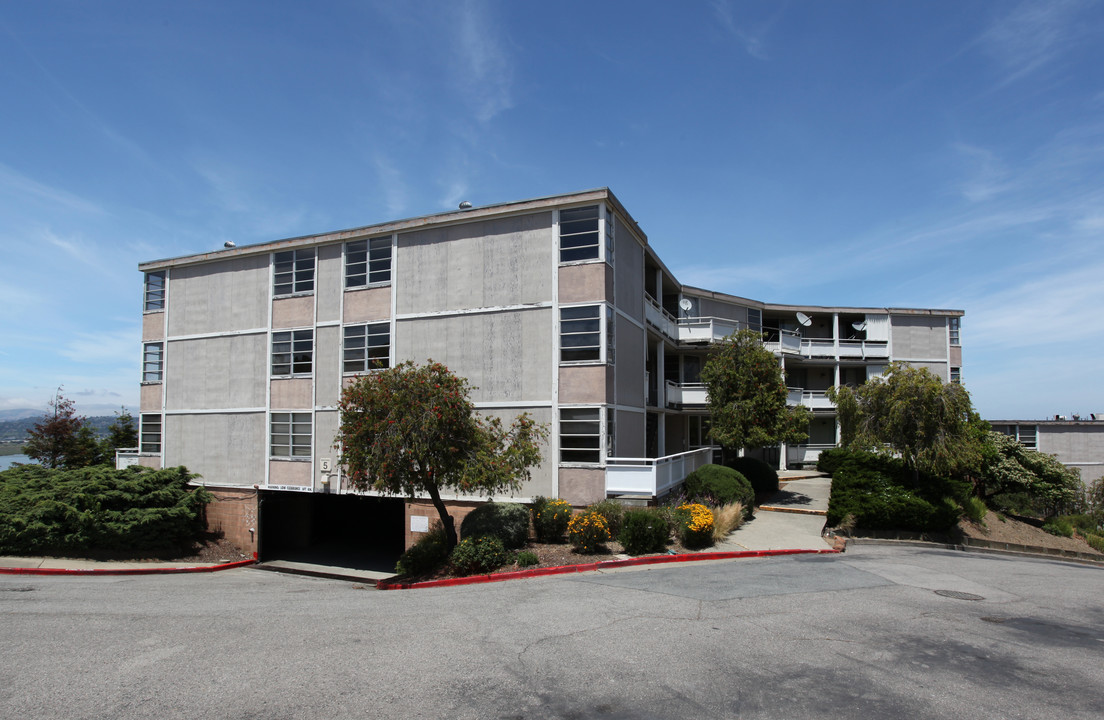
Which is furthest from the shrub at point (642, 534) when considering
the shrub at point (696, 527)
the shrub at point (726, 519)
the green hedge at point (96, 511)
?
the green hedge at point (96, 511)

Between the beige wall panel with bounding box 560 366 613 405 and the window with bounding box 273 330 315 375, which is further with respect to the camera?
the window with bounding box 273 330 315 375

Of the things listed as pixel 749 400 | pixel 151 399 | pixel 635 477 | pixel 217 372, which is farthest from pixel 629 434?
pixel 151 399

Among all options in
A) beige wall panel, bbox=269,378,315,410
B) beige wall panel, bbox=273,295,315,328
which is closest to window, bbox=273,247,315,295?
beige wall panel, bbox=273,295,315,328

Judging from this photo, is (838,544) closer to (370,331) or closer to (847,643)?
(847,643)

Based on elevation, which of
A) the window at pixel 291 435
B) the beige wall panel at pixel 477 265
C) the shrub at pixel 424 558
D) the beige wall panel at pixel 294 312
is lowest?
the shrub at pixel 424 558

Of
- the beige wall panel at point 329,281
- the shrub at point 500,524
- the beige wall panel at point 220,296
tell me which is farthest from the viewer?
the beige wall panel at point 220,296

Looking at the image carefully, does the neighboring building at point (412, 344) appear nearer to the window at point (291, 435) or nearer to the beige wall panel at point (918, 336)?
the window at point (291, 435)

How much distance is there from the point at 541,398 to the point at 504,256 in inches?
183

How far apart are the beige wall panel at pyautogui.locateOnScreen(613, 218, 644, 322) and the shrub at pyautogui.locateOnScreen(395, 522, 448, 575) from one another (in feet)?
25.5

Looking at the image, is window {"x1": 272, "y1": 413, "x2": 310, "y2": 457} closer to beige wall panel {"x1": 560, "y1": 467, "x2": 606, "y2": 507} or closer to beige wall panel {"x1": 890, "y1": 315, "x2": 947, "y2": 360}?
beige wall panel {"x1": 560, "y1": 467, "x2": 606, "y2": 507}

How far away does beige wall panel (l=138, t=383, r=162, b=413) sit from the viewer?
2505 centimetres

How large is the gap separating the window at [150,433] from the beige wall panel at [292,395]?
6.19 metres

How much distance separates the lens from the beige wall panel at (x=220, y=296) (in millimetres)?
23484

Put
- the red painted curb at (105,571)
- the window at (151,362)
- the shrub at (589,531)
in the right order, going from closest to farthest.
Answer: the shrub at (589,531) → the red painted curb at (105,571) → the window at (151,362)
